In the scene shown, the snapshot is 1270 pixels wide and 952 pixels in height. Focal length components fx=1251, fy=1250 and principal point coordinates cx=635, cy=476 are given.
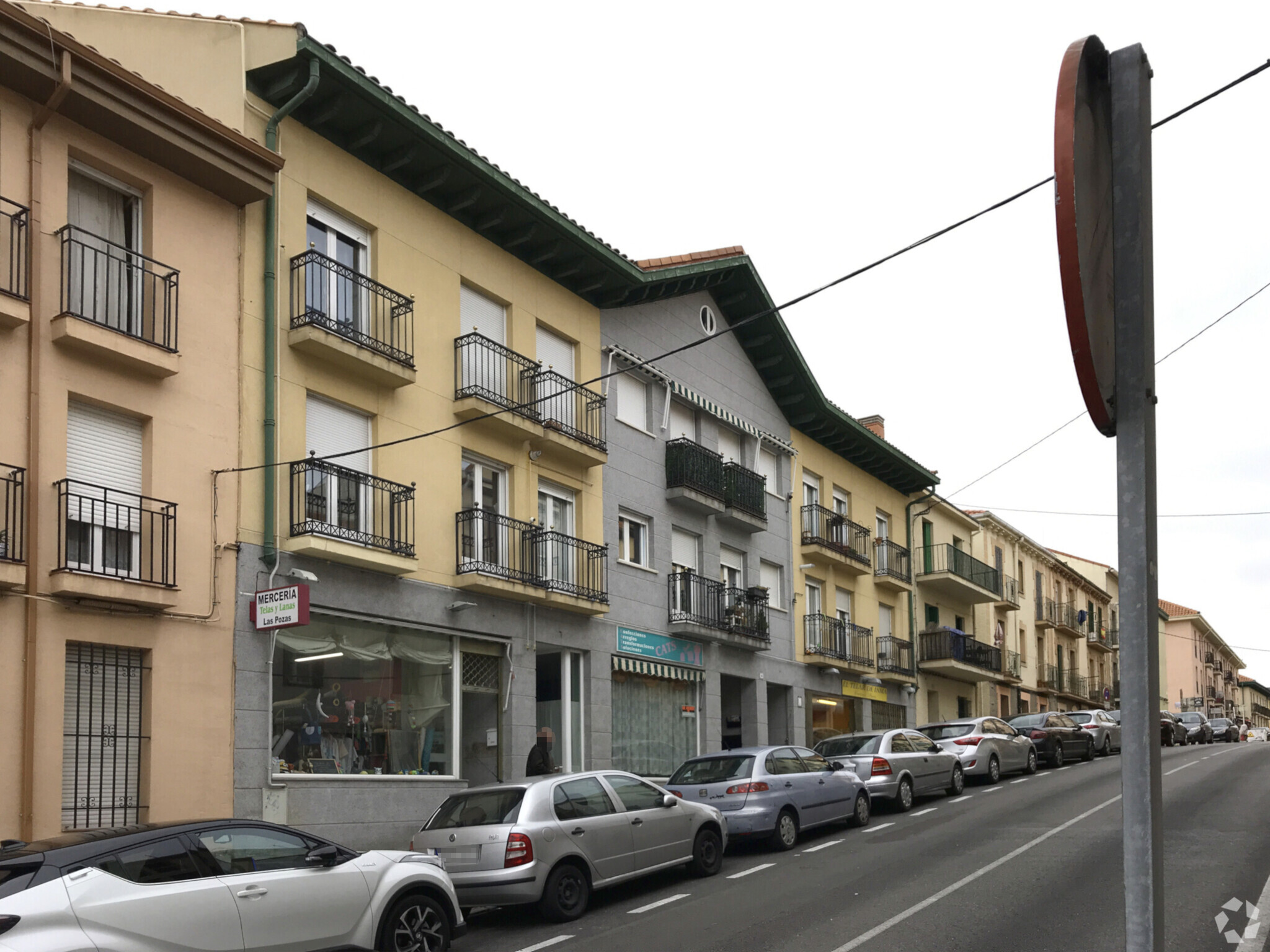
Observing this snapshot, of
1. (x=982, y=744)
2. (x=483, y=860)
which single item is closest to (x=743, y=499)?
(x=982, y=744)

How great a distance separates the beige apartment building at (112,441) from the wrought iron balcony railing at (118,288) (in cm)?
3

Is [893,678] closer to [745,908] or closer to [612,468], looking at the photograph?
[612,468]

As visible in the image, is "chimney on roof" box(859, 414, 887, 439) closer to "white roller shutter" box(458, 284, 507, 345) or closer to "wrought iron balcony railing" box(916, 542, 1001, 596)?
"wrought iron balcony railing" box(916, 542, 1001, 596)

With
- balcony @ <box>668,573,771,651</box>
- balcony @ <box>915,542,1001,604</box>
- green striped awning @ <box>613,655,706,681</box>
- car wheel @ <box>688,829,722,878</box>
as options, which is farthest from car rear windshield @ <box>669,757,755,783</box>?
balcony @ <box>915,542,1001,604</box>

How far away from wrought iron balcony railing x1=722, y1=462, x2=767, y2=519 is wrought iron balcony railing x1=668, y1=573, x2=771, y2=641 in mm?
1738

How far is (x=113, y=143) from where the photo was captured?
1442cm

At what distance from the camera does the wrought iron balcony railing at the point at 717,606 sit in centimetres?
2447

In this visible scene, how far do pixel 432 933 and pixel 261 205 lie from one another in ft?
32.5

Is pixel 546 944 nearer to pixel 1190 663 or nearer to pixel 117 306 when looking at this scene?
pixel 117 306

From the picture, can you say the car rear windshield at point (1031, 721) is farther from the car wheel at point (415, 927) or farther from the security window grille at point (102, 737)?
the car wheel at point (415, 927)

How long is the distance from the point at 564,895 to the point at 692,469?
13.6 meters

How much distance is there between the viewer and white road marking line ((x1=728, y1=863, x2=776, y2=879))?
47.9ft

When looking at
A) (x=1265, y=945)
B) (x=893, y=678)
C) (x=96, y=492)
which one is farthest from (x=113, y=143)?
(x=893, y=678)

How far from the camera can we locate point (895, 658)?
116ft
